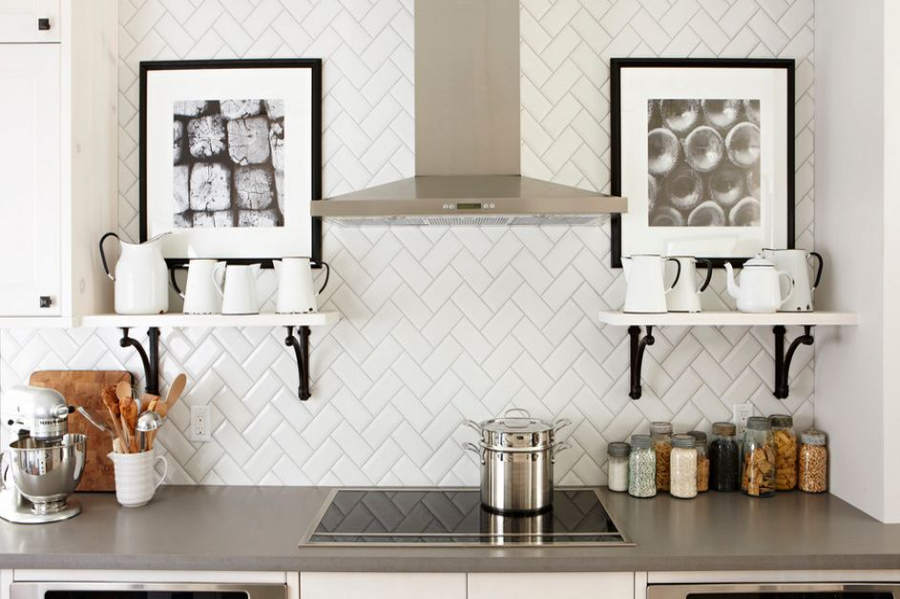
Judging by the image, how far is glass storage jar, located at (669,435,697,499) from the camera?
2.20 m

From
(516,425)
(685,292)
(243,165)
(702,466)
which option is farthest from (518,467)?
(243,165)

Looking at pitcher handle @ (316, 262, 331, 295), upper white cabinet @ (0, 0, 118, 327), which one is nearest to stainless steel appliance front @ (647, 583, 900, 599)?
pitcher handle @ (316, 262, 331, 295)

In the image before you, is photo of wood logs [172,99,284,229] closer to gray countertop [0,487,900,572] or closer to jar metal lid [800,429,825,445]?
gray countertop [0,487,900,572]

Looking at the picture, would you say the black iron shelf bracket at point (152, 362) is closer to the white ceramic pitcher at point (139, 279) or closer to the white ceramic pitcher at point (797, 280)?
the white ceramic pitcher at point (139, 279)

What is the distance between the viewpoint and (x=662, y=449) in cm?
228

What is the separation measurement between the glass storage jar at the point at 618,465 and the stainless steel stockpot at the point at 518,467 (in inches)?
9.9

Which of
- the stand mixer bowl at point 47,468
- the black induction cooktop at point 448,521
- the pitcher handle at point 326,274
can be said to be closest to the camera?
the black induction cooktop at point 448,521

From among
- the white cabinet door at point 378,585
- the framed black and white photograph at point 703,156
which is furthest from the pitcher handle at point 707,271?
the white cabinet door at point 378,585

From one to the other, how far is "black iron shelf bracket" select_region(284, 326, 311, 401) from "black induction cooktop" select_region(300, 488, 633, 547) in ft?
1.11

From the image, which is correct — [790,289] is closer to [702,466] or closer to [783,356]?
[783,356]

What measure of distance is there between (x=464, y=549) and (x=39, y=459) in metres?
1.21

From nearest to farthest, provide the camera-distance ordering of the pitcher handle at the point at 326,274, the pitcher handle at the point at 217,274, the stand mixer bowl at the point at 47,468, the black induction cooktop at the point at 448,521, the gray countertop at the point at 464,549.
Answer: the gray countertop at the point at 464,549 < the black induction cooktop at the point at 448,521 < the stand mixer bowl at the point at 47,468 < the pitcher handle at the point at 217,274 < the pitcher handle at the point at 326,274

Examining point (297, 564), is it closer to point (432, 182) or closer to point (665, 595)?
point (665, 595)

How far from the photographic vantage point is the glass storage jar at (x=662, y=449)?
2270mm
